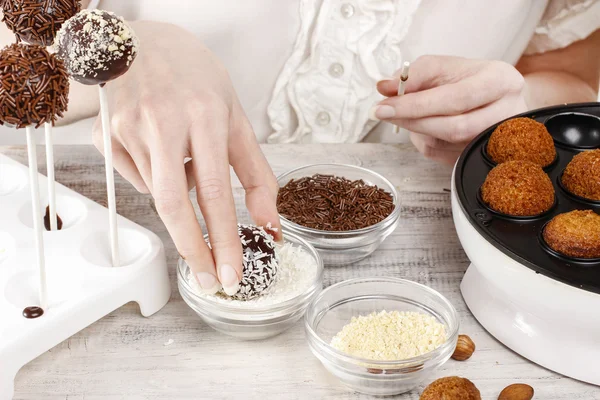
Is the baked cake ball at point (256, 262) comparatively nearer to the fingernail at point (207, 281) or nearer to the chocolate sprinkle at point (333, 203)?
the fingernail at point (207, 281)

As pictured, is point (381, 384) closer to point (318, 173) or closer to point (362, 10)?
point (318, 173)

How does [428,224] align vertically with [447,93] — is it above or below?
below

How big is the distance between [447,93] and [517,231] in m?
0.43

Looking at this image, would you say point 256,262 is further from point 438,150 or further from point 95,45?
point 438,150

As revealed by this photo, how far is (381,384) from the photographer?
0.95 metres

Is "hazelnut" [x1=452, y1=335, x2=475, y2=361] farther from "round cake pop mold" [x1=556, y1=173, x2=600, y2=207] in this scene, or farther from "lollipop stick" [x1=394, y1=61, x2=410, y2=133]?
"lollipop stick" [x1=394, y1=61, x2=410, y2=133]

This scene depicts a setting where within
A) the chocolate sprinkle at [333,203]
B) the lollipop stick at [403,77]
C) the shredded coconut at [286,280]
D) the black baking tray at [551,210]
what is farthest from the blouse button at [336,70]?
the shredded coconut at [286,280]

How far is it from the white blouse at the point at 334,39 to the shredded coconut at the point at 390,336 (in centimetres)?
72

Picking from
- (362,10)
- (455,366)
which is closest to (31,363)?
(455,366)

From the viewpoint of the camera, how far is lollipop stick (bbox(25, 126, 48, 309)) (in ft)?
2.86

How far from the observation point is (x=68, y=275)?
1.06 meters

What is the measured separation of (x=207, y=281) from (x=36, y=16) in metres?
0.44

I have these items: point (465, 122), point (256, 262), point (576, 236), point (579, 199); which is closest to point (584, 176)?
point (579, 199)

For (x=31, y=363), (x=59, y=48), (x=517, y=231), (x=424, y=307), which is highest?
(x=59, y=48)
